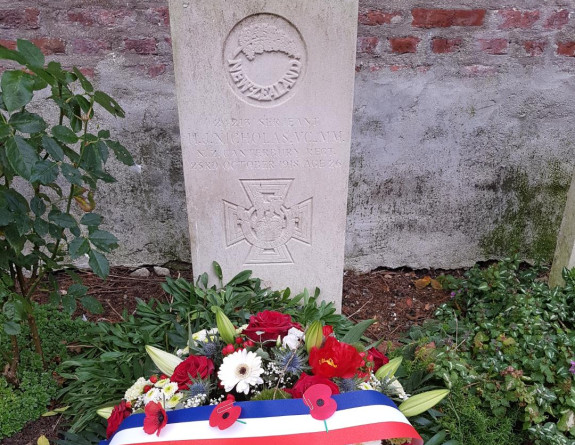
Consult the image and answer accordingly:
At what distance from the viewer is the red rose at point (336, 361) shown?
157cm

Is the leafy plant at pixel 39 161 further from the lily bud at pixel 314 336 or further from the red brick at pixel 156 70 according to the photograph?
the red brick at pixel 156 70

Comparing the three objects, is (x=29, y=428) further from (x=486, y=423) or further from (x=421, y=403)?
(x=486, y=423)

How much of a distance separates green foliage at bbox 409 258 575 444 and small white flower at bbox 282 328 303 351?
2.16 feet

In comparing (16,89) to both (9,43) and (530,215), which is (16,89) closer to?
(9,43)

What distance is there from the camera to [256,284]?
254 cm

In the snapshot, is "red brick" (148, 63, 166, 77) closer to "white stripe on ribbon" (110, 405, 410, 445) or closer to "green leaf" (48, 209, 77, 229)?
"green leaf" (48, 209, 77, 229)

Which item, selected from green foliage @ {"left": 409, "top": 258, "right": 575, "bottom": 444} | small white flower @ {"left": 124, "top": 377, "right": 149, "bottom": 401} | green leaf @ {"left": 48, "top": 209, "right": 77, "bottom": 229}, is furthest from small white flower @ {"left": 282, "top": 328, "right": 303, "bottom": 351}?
green leaf @ {"left": 48, "top": 209, "right": 77, "bottom": 229}

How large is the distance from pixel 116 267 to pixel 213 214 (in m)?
1.17

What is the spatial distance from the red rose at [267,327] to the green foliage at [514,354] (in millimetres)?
698

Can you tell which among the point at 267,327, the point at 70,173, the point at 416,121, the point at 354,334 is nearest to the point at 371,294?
the point at 354,334

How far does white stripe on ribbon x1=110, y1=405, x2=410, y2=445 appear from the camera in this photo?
1.47 meters

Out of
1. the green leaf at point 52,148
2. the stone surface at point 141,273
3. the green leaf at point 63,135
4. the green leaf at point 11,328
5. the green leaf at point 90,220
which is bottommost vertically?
the stone surface at point 141,273

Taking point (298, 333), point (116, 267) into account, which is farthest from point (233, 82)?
point (116, 267)

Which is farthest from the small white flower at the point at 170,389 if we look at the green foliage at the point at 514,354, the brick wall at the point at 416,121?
the brick wall at the point at 416,121
